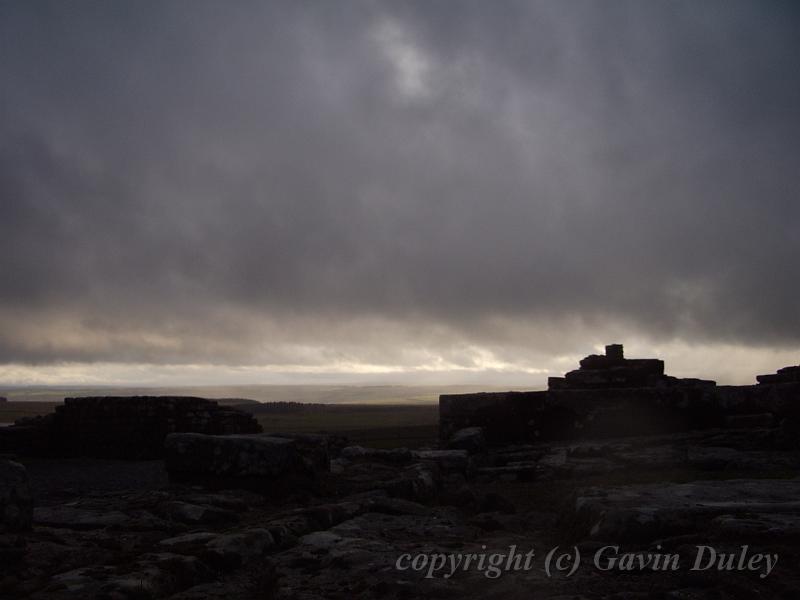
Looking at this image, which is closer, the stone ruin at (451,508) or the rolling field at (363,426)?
the stone ruin at (451,508)

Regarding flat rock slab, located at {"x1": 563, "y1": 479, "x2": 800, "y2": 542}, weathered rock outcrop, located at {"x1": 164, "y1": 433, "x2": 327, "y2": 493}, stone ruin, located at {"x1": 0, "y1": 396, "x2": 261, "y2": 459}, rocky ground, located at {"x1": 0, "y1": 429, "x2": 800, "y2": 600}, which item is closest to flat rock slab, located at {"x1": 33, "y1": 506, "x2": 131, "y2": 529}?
rocky ground, located at {"x1": 0, "y1": 429, "x2": 800, "y2": 600}

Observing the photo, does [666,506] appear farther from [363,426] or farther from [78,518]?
[363,426]

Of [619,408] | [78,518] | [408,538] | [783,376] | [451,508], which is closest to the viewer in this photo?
[408,538]

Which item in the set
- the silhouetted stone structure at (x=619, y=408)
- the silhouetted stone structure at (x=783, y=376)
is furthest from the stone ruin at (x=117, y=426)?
the silhouetted stone structure at (x=783, y=376)

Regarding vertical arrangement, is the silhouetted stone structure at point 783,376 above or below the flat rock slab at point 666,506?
above

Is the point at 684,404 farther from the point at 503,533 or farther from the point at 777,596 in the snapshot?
the point at 777,596

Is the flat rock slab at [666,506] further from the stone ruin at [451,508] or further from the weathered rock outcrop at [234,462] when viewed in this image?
the weathered rock outcrop at [234,462]

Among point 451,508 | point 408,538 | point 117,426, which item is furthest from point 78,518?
point 117,426

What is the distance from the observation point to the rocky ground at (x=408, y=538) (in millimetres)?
3189

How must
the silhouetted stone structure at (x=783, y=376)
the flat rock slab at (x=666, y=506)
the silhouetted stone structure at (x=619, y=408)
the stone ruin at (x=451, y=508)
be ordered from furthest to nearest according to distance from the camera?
1. the silhouetted stone structure at (x=783, y=376)
2. the silhouetted stone structure at (x=619, y=408)
3. the flat rock slab at (x=666, y=506)
4. the stone ruin at (x=451, y=508)

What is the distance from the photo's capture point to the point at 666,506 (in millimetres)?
4137

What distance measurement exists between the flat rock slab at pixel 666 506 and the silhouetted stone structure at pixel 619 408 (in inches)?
195

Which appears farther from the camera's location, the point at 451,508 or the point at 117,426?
the point at 117,426

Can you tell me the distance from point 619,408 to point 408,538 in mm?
6775
